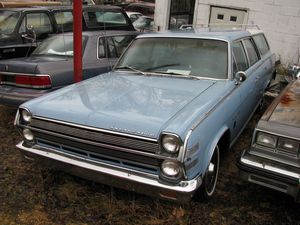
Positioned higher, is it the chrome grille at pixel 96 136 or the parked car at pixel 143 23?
the chrome grille at pixel 96 136

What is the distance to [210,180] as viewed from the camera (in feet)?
10.9

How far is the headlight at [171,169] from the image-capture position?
Result: 8.71ft

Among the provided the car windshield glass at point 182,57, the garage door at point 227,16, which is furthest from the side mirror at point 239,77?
the garage door at point 227,16

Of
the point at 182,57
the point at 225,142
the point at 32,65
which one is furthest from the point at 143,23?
the point at 225,142

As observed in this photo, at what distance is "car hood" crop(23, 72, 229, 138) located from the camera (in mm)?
2807

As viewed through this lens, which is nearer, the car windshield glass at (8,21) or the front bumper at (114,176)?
the front bumper at (114,176)

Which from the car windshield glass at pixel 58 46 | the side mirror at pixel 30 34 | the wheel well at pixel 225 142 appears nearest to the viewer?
the wheel well at pixel 225 142

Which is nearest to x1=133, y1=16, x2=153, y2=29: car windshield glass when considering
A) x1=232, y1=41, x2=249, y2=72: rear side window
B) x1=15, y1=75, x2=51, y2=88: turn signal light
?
x1=15, y1=75, x2=51, y2=88: turn signal light

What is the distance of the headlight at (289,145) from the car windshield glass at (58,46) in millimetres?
3908

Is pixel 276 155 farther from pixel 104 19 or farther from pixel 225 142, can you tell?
pixel 104 19

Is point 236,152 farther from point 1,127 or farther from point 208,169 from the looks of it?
point 1,127

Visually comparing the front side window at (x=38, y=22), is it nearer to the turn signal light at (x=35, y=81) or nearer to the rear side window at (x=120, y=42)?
the rear side window at (x=120, y=42)

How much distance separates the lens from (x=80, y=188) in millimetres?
3582

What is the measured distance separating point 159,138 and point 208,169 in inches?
27.5
